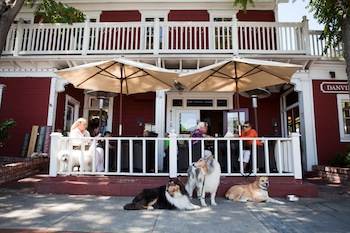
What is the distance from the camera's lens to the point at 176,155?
19.0 feet

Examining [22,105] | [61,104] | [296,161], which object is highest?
[61,104]

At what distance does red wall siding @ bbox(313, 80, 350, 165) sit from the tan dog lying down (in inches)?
175

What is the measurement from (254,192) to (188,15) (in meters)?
8.09

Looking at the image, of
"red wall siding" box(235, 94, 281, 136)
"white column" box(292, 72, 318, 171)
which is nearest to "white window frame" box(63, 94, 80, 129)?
"red wall siding" box(235, 94, 281, 136)

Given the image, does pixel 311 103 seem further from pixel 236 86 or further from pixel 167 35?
pixel 167 35

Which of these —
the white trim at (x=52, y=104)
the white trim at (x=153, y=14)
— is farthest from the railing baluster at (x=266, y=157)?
the white trim at (x=153, y=14)

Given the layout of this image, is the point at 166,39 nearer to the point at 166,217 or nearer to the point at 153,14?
the point at 153,14

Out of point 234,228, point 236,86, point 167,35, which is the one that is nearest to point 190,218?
point 234,228

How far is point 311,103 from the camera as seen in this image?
347 inches

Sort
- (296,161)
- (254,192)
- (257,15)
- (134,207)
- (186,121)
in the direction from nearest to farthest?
(134,207) < (254,192) < (296,161) < (186,121) < (257,15)

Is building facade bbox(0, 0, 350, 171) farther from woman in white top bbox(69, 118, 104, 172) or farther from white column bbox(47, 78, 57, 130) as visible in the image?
woman in white top bbox(69, 118, 104, 172)

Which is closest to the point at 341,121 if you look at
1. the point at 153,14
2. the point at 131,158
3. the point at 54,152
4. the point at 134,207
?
the point at 131,158

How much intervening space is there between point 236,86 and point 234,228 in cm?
393

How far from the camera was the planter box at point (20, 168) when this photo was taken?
266 inches
